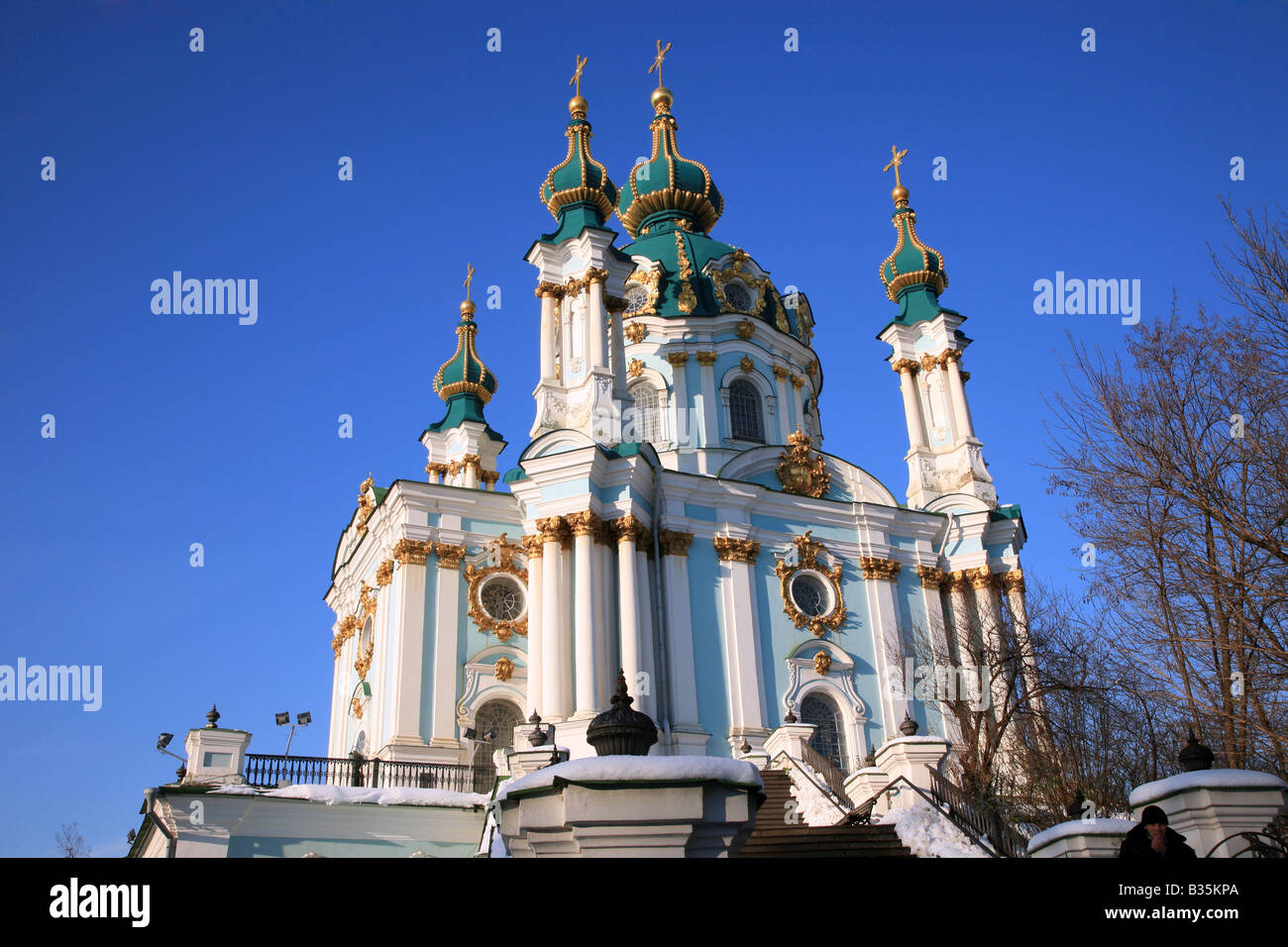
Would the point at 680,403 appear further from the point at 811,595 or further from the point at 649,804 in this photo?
the point at 649,804

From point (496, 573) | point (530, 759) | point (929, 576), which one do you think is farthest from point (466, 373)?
point (530, 759)

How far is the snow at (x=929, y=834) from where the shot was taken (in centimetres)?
1370

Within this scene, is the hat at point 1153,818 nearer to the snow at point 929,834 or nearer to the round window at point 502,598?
the snow at point 929,834

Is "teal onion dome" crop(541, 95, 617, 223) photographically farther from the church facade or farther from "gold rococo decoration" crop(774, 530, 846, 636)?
"gold rococo decoration" crop(774, 530, 846, 636)

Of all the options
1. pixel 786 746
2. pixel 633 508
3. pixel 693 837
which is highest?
pixel 633 508

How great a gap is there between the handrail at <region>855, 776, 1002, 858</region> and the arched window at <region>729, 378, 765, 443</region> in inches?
623

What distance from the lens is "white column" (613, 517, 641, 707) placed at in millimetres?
22562

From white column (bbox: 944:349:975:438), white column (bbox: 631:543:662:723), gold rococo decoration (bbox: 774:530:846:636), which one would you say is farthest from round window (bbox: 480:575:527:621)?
white column (bbox: 944:349:975:438)

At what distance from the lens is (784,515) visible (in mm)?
26938
